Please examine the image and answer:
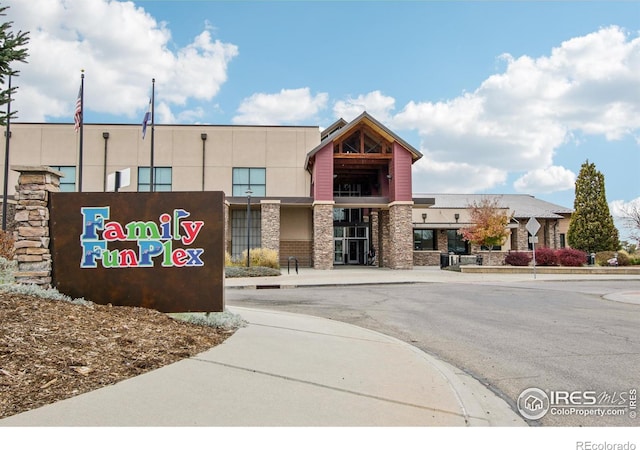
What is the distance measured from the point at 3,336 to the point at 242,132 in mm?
30090

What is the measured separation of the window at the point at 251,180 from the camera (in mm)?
34031

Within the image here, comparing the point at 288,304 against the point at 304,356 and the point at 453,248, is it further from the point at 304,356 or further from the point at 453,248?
the point at 453,248

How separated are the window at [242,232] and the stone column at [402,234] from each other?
9568mm

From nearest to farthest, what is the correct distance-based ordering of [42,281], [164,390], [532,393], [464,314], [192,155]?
[164,390] < [532,393] < [42,281] < [464,314] < [192,155]

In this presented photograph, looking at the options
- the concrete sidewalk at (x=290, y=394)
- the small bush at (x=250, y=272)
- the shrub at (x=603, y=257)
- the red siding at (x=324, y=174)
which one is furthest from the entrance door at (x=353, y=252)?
the concrete sidewalk at (x=290, y=394)

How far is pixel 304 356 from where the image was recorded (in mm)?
6266

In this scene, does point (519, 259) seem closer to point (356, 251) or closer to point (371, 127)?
point (356, 251)

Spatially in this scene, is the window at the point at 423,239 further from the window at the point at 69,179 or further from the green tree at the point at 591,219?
the window at the point at 69,179

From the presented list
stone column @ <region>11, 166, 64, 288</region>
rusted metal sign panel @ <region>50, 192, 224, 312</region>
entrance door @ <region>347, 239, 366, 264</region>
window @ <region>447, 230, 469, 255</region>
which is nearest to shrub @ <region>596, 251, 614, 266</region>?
window @ <region>447, 230, 469, 255</region>

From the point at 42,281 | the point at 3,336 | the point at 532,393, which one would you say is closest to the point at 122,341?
the point at 3,336

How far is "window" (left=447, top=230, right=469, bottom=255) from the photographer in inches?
1575

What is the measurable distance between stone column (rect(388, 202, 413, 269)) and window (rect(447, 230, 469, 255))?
1097 cm

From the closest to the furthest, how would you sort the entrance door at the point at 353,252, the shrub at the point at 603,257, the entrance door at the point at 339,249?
the shrub at the point at 603,257 < the entrance door at the point at 353,252 < the entrance door at the point at 339,249

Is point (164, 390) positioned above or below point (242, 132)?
below
